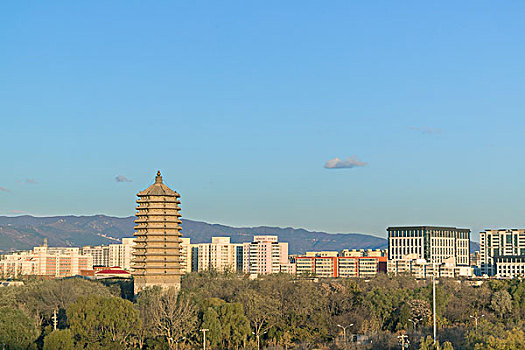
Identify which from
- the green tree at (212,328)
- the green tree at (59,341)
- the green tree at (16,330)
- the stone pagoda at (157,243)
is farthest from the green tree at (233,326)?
the green tree at (16,330)

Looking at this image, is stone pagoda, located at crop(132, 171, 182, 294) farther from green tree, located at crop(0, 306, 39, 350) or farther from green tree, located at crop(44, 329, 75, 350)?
green tree, located at crop(44, 329, 75, 350)

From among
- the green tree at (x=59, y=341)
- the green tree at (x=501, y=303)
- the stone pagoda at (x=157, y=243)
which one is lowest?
the green tree at (x=59, y=341)

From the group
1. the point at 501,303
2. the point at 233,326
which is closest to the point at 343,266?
the point at 501,303

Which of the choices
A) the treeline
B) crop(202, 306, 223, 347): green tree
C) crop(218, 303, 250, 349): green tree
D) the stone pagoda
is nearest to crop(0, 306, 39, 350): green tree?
the treeline

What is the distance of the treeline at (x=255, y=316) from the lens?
227 ft

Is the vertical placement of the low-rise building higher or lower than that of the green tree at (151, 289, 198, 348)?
higher

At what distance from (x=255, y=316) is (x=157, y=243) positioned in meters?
12.7

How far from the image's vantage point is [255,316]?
8400cm

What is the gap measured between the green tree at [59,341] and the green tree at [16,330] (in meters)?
3.32

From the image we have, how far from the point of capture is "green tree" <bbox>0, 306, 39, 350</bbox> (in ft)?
219

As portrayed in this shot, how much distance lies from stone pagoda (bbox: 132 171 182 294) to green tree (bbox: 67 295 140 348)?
1369 cm

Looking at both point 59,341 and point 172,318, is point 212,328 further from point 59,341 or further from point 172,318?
point 59,341

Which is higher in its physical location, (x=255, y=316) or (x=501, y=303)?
(x=501, y=303)

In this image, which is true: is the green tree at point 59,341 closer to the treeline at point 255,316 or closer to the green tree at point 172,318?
the treeline at point 255,316
